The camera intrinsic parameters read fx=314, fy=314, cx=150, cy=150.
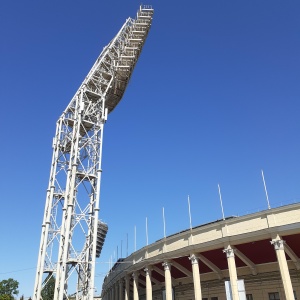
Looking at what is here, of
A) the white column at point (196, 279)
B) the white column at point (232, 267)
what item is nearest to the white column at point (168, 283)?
the white column at point (196, 279)

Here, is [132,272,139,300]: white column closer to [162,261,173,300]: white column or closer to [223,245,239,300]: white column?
[162,261,173,300]: white column

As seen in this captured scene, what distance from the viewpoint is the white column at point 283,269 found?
79.8ft

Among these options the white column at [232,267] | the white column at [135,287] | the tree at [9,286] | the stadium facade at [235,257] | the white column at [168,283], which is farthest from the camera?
the tree at [9,286]

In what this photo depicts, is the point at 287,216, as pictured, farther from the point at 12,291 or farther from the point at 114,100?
the point at 12,291

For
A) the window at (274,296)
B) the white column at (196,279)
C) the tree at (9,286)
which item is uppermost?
the tree at (9,286)

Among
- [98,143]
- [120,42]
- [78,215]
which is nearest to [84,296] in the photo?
[78,215]

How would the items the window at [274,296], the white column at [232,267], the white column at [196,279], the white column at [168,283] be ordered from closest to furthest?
the white column at [232,267], the white column at [196,279], the window at [274,296], the white column at [168,283]

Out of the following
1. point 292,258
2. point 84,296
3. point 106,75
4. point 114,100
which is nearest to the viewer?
point 292,258

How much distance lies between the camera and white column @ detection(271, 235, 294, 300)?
24328 millimetres

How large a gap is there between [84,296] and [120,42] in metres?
32.4

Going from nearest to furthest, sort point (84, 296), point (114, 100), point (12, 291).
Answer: point (84, 296) < point (114, 100) < point (12, 291)

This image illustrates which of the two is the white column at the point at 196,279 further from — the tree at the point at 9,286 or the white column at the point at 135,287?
the tree at the point at 9,286

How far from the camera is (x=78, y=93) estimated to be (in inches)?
1601

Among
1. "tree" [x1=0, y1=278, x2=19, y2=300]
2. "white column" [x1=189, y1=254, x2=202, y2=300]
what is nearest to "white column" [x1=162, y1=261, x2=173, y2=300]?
"white column" [x1=189, y1=254, x2=202, y2=300]
